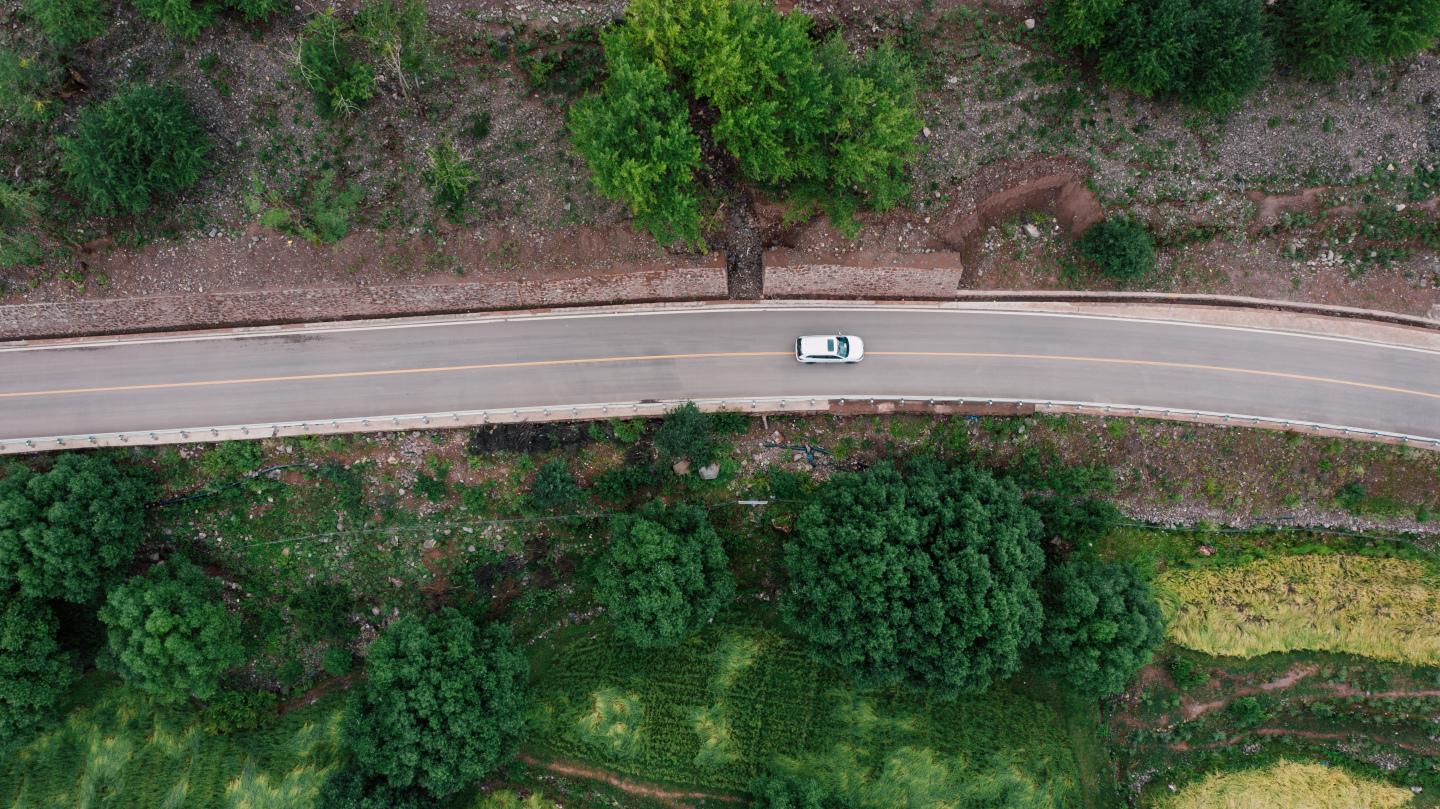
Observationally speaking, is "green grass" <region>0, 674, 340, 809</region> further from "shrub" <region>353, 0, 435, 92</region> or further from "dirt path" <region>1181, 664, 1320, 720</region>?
"dirt path" <region>1181, 664, 1320, 720</region>

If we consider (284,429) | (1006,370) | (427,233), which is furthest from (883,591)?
(284,429)

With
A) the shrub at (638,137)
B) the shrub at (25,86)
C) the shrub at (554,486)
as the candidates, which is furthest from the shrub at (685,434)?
the shrub at (25,86)

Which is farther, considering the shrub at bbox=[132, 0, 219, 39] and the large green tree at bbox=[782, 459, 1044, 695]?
the large green tree at bbox=[782, 459, 1044, 695]

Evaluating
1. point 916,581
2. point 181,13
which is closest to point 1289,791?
point 916,581

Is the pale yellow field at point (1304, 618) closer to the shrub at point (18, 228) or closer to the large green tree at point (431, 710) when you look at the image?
the large green tree at point (431, 710)

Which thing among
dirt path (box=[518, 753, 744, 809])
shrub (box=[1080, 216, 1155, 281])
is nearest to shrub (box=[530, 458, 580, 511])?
dirt path (box=[518, 753, 744, 809])

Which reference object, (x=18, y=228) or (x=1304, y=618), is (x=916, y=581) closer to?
(x=1304, y=618)
